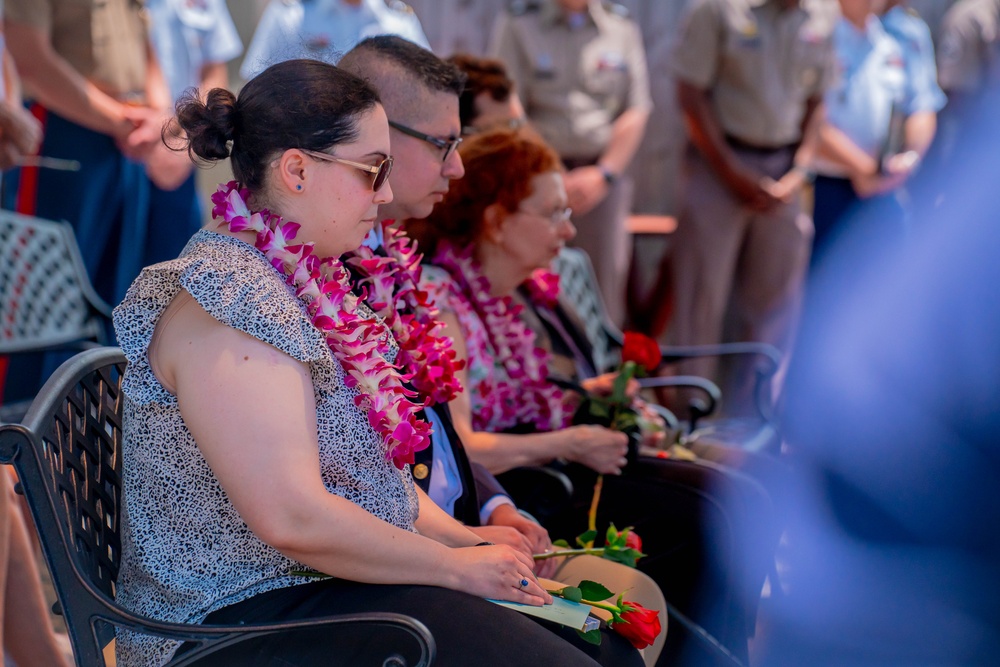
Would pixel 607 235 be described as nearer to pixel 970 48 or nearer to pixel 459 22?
pixel 459 22

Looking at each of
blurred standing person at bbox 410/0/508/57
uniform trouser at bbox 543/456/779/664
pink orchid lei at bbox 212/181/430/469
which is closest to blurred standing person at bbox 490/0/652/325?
blurred standing person at bbox 410/0/508/57

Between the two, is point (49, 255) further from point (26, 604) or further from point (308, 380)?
point (308, 380)

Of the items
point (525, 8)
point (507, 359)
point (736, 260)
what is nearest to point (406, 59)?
point (507, 359)

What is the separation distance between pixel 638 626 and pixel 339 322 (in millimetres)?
649

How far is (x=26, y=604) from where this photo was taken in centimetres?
200

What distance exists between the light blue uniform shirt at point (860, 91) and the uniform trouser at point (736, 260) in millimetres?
408

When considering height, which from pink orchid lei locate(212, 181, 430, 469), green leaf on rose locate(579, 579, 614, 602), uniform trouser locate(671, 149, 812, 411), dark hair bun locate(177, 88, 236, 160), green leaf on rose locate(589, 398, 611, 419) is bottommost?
uniform trouser locate(671, 149, 812, 411)

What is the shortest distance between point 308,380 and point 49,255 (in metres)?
2.03

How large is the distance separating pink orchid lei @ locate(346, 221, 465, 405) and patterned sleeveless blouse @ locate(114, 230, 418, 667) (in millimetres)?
306

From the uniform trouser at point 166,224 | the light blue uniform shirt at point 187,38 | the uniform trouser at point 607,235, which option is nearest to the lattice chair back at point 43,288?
the uniform trouser at point 166,224

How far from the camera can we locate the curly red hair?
2.44 m

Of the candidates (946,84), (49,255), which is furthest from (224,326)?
(946,84)

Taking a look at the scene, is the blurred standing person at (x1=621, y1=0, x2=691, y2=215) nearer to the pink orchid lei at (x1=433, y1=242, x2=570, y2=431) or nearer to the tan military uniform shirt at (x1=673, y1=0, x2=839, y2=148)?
the tan military uniform shirt at (x1=673, y1=0, x2=839, y2=148)

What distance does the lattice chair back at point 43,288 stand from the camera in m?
Answer: 2.90
